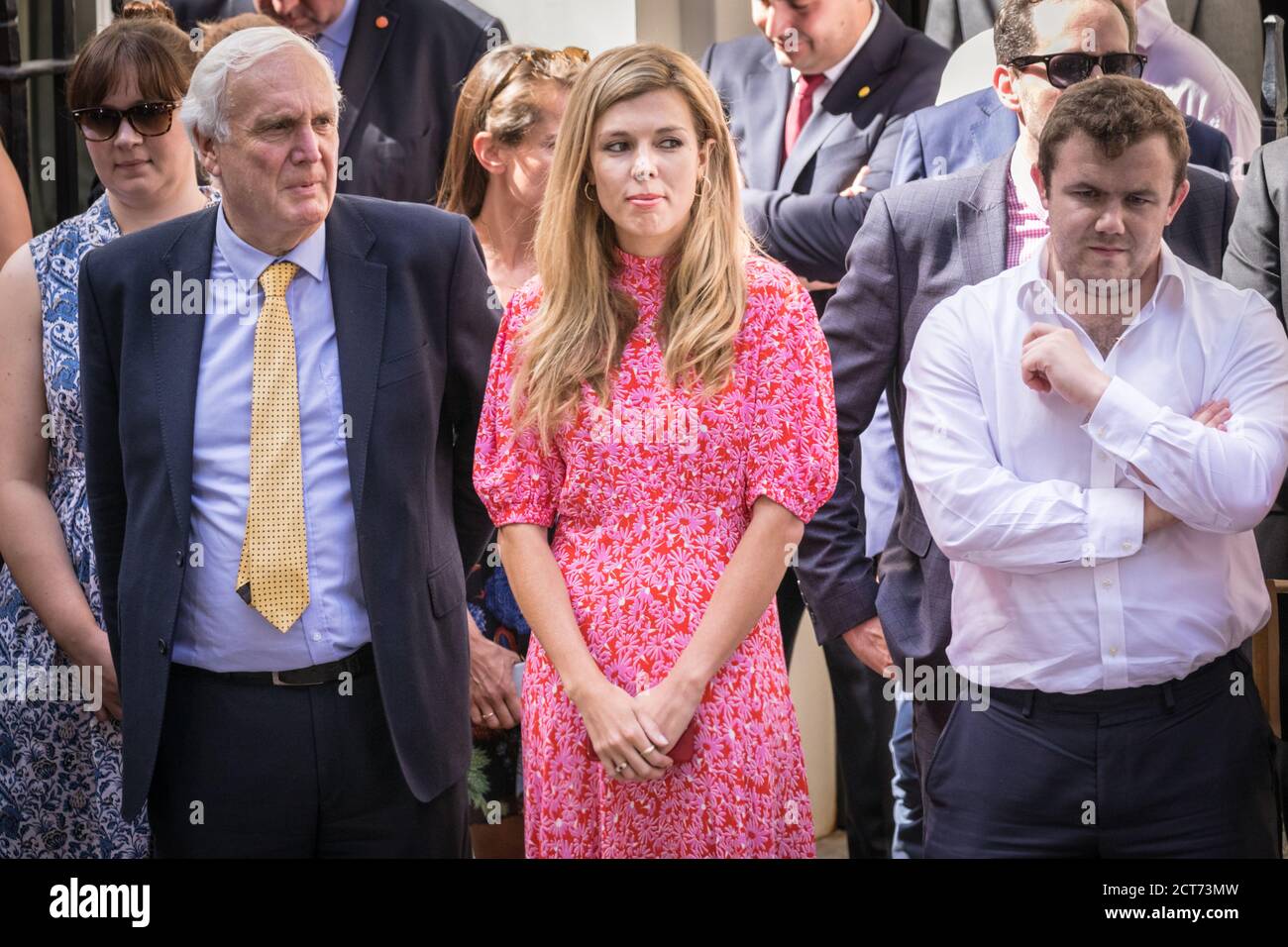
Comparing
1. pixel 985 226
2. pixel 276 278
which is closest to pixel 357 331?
pixel 276 278

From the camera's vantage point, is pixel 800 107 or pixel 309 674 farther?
pixel 800 107

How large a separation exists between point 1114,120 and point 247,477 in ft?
6.32

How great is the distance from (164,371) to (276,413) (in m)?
0.25

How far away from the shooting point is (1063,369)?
10.2 feet

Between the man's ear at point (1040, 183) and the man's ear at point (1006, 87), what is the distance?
0.16m

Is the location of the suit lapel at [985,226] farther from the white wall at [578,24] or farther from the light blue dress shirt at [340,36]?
the light blue dress shirt at [340,36]

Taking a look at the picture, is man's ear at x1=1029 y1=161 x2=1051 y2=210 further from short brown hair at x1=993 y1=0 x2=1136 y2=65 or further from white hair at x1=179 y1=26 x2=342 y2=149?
white hair at x1=179 y1=26 x2=342 y2=149

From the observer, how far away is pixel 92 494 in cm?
333

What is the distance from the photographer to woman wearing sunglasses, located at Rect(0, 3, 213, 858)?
3502mm

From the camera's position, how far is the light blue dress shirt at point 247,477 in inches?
125

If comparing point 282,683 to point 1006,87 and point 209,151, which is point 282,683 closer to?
point 209,151
